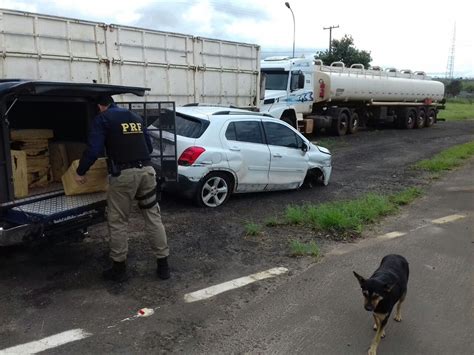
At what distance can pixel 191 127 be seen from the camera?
7.47 m

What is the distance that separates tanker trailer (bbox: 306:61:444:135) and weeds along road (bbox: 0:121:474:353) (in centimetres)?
1170

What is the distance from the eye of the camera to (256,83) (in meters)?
14.6

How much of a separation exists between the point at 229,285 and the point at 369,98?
19.3 metres

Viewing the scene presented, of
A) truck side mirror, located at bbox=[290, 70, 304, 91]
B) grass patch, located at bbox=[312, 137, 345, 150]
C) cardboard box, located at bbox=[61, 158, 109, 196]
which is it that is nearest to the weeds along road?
cardboard box, located at bbox=[61, 158, 109, 196]

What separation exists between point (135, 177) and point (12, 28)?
5567 mm

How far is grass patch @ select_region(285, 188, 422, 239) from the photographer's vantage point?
671 cm

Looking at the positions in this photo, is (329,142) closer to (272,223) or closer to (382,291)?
(272,223)

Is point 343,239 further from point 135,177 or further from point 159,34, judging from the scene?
point 159,34

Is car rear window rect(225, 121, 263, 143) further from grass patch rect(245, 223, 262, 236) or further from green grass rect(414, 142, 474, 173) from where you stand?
green grass rect(414, 142, 474, 173)

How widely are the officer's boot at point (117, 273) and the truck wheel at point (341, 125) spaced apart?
17.0m

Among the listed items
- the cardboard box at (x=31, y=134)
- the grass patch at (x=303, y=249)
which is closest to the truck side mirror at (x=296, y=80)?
the grass patch at (x=303, y=249)

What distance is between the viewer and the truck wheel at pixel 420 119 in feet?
88.3

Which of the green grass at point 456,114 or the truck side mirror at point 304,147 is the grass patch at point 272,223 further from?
the green grass at point 456,114

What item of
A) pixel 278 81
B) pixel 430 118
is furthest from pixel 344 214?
pixel 430 118
